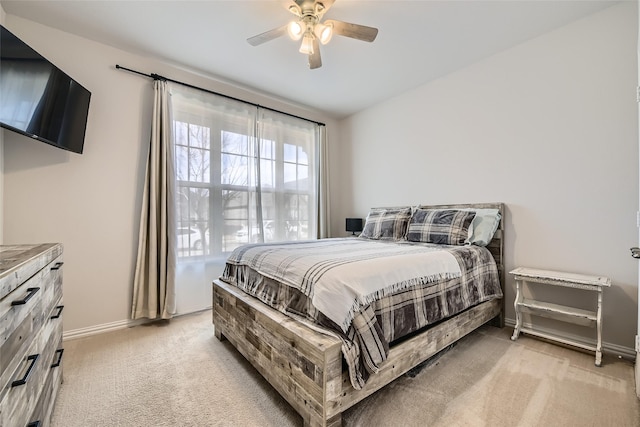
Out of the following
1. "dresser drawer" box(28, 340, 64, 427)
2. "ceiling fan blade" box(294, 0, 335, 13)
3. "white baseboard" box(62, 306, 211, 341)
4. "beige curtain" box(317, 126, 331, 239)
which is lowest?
"white baseboard" box(62, 306, 211, 341)

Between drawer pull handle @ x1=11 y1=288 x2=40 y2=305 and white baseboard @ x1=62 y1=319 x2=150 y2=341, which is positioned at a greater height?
drawer pull handle @ x1=11 y1=288 x2=40 y2=305

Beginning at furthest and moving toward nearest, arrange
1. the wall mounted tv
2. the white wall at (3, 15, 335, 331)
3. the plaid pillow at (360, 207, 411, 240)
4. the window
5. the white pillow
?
the plaid pillow at (360, 207, 411, 240), the window, the white pillow, the white wall at (3, 15, 335, 331), the wall mounted tv

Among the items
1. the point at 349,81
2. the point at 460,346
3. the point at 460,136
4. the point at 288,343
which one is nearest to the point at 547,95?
the point at 460,136

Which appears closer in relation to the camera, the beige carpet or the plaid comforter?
the plaid comforter

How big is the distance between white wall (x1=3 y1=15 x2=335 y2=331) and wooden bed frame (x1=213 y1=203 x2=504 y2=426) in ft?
4.07

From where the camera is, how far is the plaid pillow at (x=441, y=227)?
249 centimetres


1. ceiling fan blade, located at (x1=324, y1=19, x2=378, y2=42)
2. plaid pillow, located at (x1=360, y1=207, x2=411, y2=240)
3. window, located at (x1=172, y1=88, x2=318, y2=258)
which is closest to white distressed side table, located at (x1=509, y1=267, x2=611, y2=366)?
plaid pillow, located at (x1=360, y1=207, x2=411, y2=240)

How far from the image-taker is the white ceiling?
2041mm

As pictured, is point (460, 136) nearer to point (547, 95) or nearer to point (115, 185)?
point (547, 95)

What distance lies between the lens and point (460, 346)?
2137 millimetres

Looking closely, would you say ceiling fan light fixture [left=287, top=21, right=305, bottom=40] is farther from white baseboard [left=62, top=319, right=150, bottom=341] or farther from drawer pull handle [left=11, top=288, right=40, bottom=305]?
white baseboard [left=62, top=319, right=150, bottom=341]

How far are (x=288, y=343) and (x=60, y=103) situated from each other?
2.50 meters

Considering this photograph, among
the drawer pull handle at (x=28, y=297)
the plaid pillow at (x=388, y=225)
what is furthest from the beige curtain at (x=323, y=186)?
the drawer pull handle at (x=28, y=297)

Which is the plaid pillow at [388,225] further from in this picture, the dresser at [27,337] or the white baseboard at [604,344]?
the dresser at [27,337]
